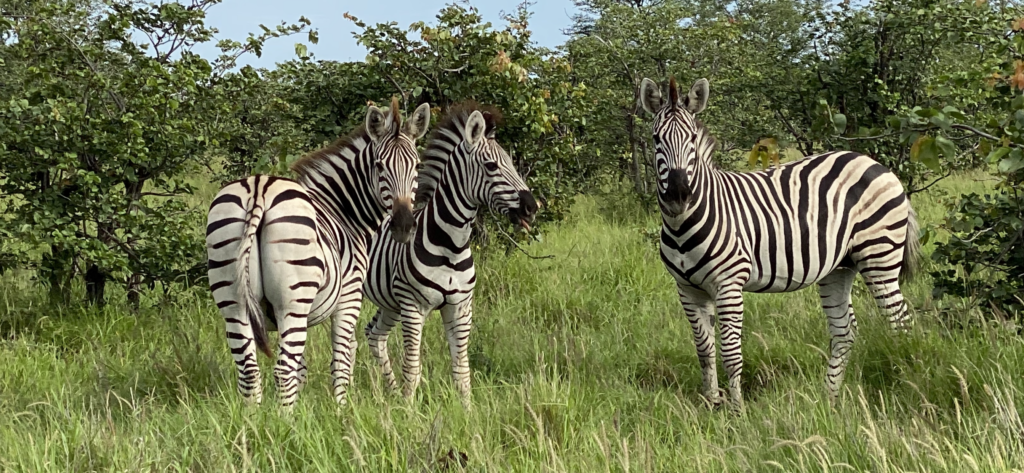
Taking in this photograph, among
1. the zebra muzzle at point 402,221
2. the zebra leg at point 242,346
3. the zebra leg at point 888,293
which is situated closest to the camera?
the zebra leg at point 242,346

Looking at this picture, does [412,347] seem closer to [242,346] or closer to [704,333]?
[242,346]

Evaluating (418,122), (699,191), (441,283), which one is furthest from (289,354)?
(699,191)

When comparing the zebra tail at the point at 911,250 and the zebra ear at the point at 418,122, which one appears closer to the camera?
the zebra ear at the point at 418,122

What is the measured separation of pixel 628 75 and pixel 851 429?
8443mm

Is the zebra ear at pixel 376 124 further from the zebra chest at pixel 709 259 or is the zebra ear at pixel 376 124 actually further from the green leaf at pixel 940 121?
the green leaf at pixel 940 121

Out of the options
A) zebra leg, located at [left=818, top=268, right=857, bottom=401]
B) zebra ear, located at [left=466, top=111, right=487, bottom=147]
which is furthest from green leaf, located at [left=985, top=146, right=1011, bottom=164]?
zebra ear, located at [left=466, top=111, right=487, bottom=147]

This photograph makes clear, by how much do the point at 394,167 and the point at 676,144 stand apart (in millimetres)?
1568

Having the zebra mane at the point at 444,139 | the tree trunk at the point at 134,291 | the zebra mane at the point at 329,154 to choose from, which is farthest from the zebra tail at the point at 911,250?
the tree trunk at the point at 134,291

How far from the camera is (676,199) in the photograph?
4.07m

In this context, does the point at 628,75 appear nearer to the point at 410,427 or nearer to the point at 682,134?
the point at 682,134

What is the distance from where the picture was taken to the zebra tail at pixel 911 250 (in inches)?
197

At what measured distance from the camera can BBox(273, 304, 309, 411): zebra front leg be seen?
3534 millimetres

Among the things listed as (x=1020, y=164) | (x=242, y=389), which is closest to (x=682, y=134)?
(x=1020, y=164)

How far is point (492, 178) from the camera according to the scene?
4195 mm
